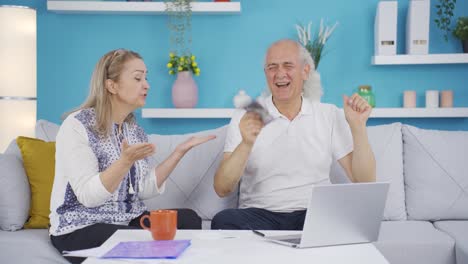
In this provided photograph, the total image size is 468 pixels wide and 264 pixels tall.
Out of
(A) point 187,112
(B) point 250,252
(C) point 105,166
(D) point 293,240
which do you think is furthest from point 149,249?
(A) point 187,112

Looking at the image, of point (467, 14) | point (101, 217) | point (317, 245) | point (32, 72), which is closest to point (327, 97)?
point (467, 14)

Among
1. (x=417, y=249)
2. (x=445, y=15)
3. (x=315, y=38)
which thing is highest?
(x=445, y=15)

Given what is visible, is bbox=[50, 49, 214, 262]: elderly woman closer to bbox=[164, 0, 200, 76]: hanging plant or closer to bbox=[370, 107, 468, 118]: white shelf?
bbox=[164, 0, 200, 76]: hanging plant

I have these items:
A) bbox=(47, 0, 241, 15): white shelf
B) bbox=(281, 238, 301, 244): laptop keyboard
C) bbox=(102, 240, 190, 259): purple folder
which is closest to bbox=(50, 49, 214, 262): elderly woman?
bbox=(102, 240, 190, 259): purple folder

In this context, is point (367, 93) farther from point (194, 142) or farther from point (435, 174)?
point (194, 142)

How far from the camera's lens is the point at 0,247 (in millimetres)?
2314

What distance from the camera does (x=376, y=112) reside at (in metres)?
3.66

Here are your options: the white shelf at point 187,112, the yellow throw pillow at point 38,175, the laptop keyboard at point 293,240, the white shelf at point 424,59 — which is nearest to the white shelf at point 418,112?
the white shelf at point 424,59

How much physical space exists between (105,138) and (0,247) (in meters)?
0.61

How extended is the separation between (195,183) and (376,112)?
55.0 inches

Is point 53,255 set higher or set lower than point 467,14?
lower

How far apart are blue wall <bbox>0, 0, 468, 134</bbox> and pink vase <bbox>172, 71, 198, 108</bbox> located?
0.57ft

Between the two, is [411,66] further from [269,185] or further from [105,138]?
[105,138]

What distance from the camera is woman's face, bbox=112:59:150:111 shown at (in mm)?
2248
